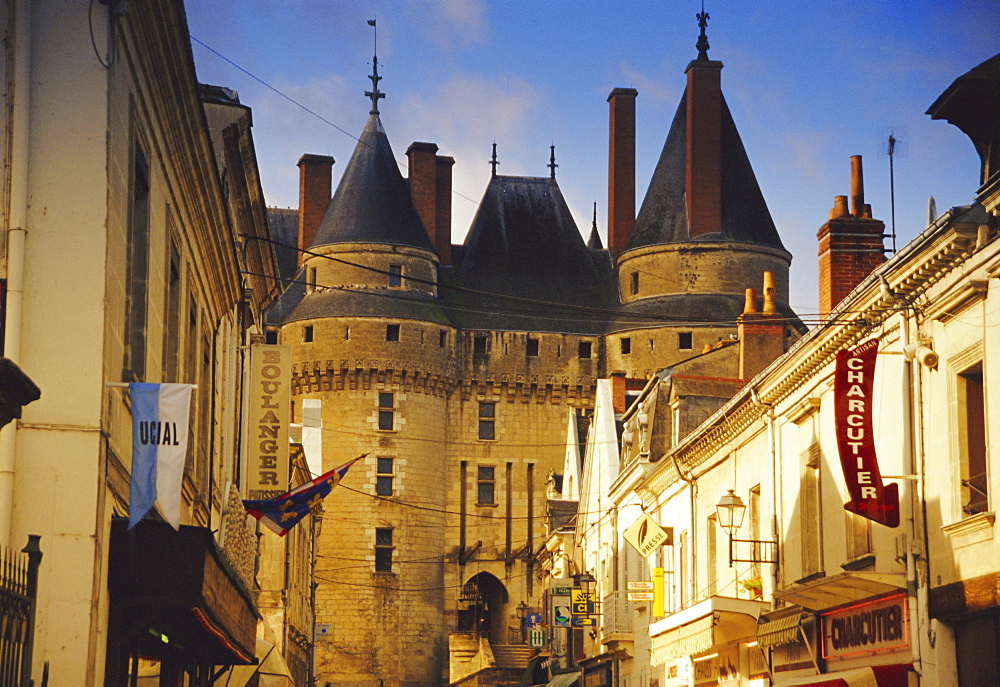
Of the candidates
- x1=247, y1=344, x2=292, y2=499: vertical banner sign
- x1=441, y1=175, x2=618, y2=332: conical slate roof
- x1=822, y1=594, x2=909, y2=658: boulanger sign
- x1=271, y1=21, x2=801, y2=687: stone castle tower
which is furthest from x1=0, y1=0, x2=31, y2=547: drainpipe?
x1=441, y1=175, x2=618, y2=332: conical slate roof

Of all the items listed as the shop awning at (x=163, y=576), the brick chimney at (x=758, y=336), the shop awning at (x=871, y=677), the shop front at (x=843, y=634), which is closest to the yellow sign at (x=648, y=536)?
the brick chimney at (x=758, y=336)

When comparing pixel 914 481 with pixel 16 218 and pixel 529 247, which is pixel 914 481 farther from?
pixel 529 247

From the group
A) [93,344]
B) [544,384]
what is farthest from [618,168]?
[93,344]

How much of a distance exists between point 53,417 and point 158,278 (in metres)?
3.54

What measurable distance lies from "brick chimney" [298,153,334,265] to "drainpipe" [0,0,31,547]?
179ft

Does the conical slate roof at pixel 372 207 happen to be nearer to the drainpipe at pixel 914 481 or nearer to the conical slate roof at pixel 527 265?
the conical slate roof at pixel 527 265

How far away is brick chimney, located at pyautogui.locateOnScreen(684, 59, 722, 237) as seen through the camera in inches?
2306

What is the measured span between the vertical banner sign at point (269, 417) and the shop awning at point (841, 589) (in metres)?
8.62

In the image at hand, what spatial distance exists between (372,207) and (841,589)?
48.0 metres

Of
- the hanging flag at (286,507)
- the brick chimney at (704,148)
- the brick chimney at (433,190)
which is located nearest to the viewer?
the hanging flag at (286,507)

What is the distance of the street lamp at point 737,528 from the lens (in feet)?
62.3

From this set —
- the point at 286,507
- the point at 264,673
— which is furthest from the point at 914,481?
the point at 264,673

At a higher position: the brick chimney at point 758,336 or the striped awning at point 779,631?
the brick chimney at point 758,336

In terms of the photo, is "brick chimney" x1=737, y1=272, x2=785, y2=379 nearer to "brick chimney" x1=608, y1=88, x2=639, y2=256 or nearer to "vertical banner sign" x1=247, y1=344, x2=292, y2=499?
"vertical banner sign" x1=247, y1=344, x2=292, y2=499
